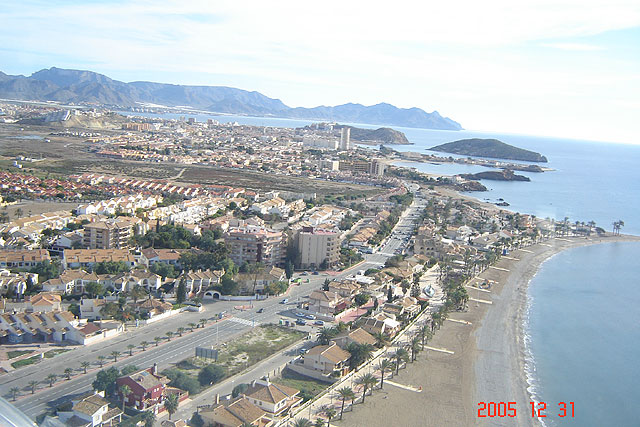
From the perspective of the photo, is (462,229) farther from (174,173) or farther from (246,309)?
(174,173)

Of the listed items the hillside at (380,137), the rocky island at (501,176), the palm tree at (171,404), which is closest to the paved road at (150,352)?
the palm tree at (171,404)

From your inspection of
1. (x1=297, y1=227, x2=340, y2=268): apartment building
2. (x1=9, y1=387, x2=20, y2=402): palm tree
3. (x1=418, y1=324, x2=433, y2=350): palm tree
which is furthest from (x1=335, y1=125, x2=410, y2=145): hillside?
(x1=9, y1=387, x2=20, y2=402): palm tree

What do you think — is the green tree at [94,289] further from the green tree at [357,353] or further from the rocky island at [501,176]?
the rocky island at [501,176]

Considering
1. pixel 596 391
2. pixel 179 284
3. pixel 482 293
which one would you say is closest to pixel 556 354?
pixel 596 391

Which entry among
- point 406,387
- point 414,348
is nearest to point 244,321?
Answer: point 414,348

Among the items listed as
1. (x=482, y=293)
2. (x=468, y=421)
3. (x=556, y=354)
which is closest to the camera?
(x=468, y=421)

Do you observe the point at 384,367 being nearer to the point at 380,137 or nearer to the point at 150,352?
the point at 150,352
